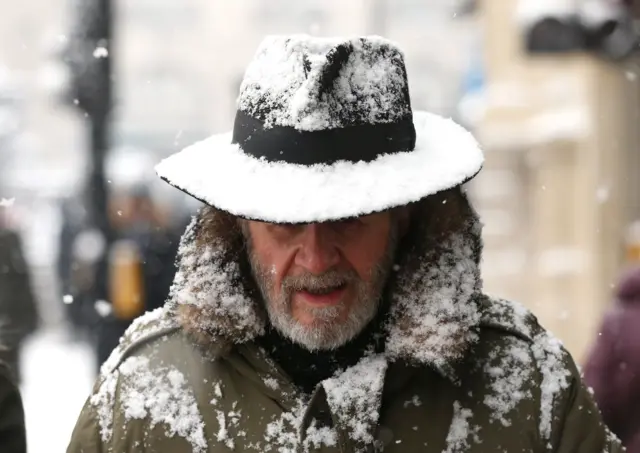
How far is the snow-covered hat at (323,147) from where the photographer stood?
225cm

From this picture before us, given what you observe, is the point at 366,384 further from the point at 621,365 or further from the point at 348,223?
the point at 621,365

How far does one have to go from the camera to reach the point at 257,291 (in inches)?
101

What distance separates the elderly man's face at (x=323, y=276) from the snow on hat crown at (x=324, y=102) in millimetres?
181

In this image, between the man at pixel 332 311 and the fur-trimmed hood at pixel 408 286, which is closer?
the man at pixel 332 311

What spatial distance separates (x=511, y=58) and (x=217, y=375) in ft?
30.3

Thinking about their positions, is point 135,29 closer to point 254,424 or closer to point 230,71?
point 230,71

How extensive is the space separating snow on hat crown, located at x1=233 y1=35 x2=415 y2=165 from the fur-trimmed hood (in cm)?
24

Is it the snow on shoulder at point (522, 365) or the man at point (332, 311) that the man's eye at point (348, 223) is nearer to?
the man at point (332, 311)

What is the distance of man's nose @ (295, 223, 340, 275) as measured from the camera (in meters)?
2.34

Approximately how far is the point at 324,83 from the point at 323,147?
0.48ft

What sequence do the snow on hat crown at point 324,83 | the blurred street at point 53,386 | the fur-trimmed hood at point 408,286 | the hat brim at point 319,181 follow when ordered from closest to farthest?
the hat brim at point 319,181 → the snow on hat crown at point 324,83 → the fur-trimmed hood at point 408,286 → the blurred street at point 53,386

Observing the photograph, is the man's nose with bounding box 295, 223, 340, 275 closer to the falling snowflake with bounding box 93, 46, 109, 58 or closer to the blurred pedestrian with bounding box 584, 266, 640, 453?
the blurred pedestrian with bounding box 584, 266, 640, 453

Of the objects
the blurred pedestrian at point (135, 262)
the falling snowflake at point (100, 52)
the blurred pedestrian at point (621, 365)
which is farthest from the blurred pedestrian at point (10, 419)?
the falling snowflake at point (100, 52)

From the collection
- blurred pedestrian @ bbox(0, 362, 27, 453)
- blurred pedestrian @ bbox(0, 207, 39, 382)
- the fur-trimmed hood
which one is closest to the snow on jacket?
the fur-trimmed hood
